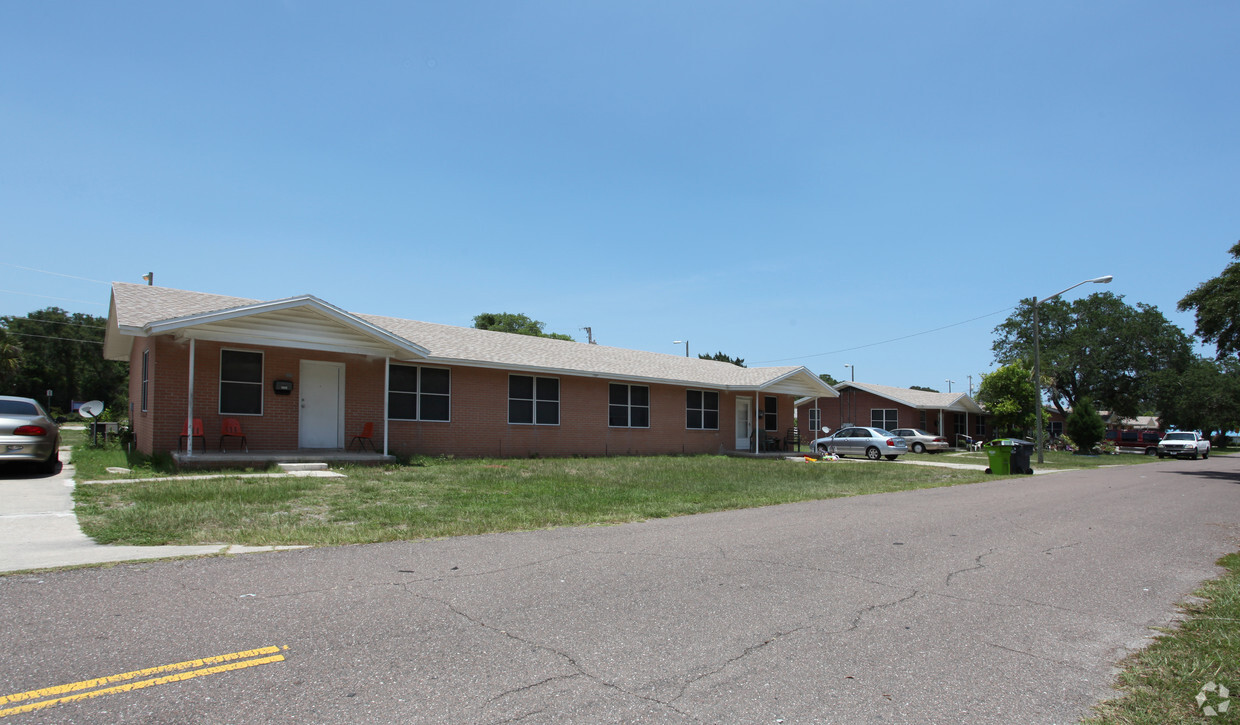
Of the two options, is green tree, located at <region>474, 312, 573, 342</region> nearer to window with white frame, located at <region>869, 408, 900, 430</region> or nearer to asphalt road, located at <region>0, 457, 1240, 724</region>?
window with white frame, located at <region>869, 408, 900, 430</region>

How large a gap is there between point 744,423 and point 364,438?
16.6m

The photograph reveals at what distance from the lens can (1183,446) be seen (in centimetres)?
4009

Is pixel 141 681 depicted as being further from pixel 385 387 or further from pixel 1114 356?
pixel 1114 356

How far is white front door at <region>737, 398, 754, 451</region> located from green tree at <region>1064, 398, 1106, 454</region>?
2500cm

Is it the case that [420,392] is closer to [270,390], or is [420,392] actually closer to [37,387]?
[270,390]

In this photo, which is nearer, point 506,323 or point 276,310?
point 276,310

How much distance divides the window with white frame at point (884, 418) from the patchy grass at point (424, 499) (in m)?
26.1

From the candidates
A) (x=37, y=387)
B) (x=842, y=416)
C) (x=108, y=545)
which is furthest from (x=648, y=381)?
(x=37, y=387)

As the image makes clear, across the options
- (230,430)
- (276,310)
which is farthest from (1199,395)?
(230,430)

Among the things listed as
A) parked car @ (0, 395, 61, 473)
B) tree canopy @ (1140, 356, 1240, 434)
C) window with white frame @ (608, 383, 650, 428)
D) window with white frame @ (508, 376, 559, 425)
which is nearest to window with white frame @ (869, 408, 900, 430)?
window with white frame @ (608, 383, 650, 428)

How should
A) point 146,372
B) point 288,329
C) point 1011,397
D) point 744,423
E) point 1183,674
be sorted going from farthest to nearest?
1. point 1011,397
2. point 744,423
3. point 146,372
4. point 288,329
5. point 1183,674

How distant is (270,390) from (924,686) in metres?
16.3

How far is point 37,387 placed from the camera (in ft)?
222

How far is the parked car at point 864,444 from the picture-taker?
29.7m
